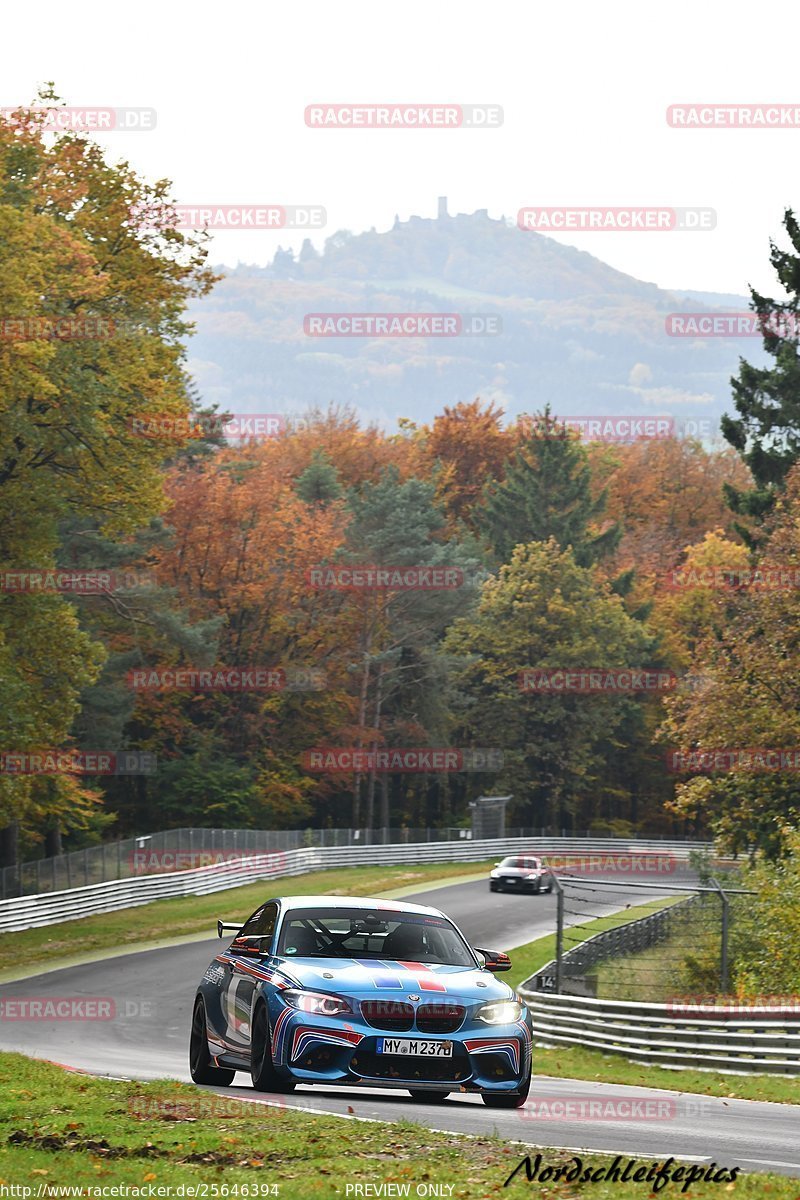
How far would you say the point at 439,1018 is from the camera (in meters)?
12.0

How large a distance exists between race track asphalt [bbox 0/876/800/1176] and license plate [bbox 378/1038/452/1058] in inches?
25.6

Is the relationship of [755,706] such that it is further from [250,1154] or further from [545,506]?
[545,506]

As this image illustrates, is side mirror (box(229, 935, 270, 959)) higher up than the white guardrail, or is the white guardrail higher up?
side mirror (box(229, 935, 270, 959))

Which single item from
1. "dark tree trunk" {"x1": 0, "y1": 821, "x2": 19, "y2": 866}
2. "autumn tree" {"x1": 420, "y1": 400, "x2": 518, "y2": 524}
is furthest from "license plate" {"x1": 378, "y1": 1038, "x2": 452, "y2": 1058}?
"autumn tree" {"x1": 420, "y1": 400, "x2": 518, "y2": 524}

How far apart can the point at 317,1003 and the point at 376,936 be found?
1470 mm

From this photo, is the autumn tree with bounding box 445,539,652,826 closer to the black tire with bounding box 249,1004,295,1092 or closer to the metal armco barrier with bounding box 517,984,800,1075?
the metal armco barrier with bounding box 517,984,800,1075

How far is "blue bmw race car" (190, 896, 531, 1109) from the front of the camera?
39.0 feet

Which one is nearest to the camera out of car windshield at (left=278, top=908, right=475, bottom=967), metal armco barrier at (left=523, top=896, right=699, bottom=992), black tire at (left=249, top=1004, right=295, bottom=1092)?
black tire at (left=249, top=1004, right=295, bottom=1092)

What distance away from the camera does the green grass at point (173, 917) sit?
37750 millimetres

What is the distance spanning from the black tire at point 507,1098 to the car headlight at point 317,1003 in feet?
4.61

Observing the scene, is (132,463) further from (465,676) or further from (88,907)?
(465,676)

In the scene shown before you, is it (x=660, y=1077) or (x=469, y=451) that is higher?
(x=469, y=451)

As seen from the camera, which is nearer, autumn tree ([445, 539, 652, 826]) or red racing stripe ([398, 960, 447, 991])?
red racing stripe ([398, 960, 447, 991])

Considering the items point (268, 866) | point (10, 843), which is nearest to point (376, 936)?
point (10, 843)
